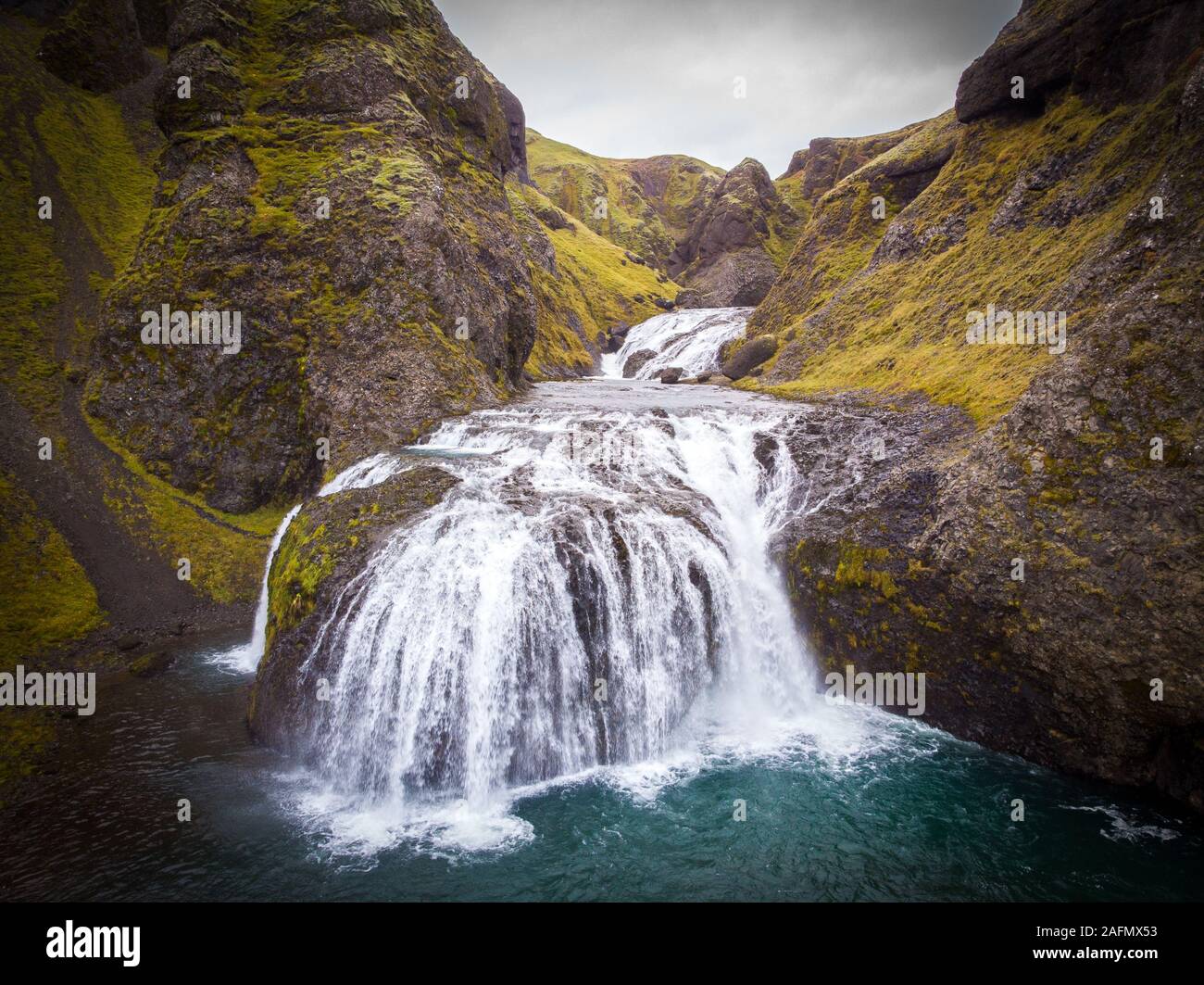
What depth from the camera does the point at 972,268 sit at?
80.5 feet

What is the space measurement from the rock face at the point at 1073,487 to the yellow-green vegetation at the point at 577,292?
1261 inches

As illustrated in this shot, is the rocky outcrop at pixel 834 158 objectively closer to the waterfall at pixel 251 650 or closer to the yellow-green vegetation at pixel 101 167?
the yellow-green vegetation at pixel 101 167

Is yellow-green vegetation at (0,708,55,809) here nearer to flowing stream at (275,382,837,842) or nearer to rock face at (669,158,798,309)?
flowing stream at (275,382,837,842)

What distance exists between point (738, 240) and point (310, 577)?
8087 centimetres

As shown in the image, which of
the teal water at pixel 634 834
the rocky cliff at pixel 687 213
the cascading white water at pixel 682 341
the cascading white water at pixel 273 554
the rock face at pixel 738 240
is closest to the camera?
the teal water at pixel 634 834

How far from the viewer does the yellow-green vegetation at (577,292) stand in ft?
171

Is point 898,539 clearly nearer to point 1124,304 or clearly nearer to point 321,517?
point 1124,304

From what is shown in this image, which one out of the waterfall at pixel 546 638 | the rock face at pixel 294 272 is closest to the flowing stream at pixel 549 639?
the waterfall at pixel 546 638

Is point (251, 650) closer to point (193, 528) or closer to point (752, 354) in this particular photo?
point (193, 528)

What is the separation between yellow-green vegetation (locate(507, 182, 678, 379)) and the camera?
171ft

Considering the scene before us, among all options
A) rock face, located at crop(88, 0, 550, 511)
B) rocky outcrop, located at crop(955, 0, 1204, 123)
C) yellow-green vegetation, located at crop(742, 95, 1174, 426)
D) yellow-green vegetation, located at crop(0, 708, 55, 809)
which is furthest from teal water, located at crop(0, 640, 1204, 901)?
rocky outcrop, located at crop(955, 0, 1204, 123)

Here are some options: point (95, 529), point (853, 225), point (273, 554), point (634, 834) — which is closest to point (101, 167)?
point (95, 529)

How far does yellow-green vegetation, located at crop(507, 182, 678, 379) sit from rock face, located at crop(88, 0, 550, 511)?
58.2ft
